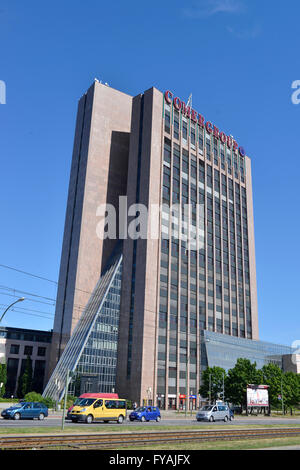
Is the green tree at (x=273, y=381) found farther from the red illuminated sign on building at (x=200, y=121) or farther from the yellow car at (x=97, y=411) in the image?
the red illuminated sign on building at (x=200, y=121)

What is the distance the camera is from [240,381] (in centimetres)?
6938

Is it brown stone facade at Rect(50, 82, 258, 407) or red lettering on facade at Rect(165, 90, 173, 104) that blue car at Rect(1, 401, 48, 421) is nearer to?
brown stone facade at Rect(50, 82, 258, 407)

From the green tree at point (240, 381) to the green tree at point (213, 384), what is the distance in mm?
1395

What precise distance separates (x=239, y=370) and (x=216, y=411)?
2671 cm

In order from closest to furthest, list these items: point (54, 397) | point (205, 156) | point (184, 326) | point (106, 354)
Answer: point (54, 397) < point (106, 354) < point (184, 326) < point (205, 156)

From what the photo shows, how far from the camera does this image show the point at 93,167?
299ft

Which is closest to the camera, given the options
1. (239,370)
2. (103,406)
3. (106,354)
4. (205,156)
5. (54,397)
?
(103,406)

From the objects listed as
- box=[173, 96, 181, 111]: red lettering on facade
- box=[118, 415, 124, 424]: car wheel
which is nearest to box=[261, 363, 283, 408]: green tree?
box=[118, 415, 124, 424]: car wheel

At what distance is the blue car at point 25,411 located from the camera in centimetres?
3575

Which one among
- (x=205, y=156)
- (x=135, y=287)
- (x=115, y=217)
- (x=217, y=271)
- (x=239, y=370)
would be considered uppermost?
(x=205, y=156)

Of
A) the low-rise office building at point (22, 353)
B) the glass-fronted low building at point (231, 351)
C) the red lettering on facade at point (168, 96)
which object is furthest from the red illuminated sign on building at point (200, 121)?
the low-rise office building at point (22, 353)

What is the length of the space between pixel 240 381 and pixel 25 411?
4320cm
